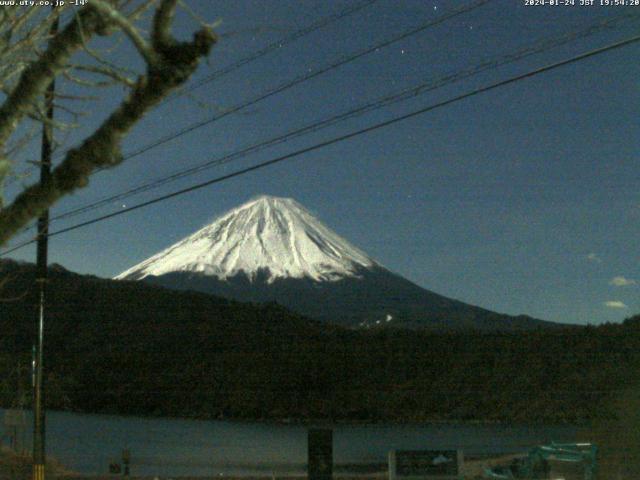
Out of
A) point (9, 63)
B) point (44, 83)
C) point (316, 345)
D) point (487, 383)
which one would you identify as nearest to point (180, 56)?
point (44, 83)

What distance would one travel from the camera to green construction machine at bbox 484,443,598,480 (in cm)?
1578

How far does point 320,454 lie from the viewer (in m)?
12.5

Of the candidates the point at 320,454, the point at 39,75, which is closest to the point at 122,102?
the point at 39,75

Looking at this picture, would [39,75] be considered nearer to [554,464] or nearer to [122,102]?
[122,102]

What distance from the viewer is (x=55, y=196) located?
402 centimetres

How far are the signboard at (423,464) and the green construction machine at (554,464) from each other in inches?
113

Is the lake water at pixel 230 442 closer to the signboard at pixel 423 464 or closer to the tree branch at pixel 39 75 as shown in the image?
the signboard at pixel 423 464

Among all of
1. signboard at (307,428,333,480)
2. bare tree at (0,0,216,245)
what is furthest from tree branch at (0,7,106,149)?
signboard at (307,428,333,480)

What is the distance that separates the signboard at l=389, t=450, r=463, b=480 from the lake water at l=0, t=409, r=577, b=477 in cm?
1085

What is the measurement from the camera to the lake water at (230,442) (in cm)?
2666

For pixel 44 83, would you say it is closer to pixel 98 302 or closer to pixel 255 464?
pixel 255 464

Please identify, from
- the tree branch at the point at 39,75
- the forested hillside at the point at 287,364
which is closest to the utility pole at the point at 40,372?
the tree branch at the point at 39,75

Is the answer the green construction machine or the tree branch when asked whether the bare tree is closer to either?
the tree branch

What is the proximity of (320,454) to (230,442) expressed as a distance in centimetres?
2461
